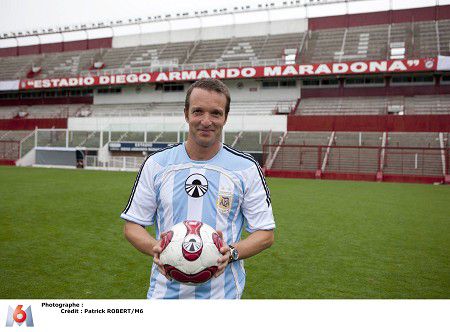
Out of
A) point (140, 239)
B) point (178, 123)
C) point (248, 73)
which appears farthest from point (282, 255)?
point (248, 73)

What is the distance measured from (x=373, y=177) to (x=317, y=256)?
61.2 ft

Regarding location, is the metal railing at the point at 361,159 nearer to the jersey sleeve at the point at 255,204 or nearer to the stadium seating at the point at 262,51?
the stadium seating at the point at 262,51

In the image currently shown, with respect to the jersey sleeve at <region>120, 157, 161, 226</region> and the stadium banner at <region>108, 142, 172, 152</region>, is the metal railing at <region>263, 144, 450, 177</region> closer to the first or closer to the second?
the stadium banner at <region>108, 142, 172, 152</region>

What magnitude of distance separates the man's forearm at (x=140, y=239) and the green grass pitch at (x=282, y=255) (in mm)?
1914

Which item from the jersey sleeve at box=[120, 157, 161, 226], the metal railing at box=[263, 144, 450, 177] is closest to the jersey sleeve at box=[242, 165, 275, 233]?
the jersey sleeve at box=[120, 157, 161, 226]

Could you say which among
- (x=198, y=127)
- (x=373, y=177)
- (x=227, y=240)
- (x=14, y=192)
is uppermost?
(x=198, y=127)

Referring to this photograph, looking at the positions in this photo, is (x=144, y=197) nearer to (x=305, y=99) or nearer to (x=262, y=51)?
(x=305, y=99)

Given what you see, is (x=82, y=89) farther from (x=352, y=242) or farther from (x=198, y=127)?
(x=198, y=127)

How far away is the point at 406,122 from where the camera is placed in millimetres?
27031

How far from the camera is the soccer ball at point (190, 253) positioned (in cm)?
211

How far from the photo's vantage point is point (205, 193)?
2.35 meters

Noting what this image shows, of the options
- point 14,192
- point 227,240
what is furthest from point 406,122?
point 227,240
